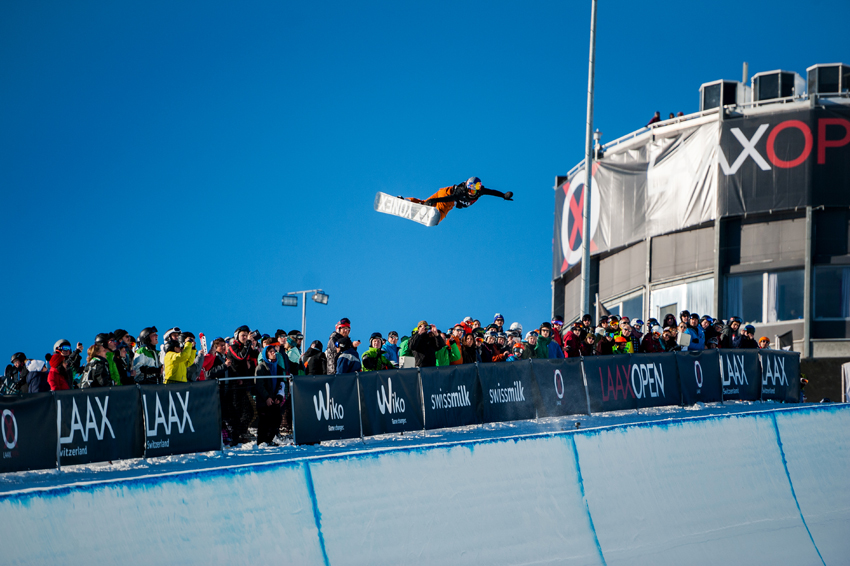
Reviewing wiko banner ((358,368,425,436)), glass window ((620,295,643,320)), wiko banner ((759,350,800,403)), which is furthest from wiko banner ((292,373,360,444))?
glass window ((620,295,643,320))

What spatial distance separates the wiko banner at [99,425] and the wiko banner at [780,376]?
39.9 feet

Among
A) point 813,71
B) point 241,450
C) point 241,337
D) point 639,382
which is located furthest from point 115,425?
point 813,71

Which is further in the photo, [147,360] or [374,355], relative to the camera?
[374,355]

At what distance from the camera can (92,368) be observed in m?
10.8

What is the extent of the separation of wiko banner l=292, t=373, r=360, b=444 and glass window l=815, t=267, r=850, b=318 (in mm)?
19667

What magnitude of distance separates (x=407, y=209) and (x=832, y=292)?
644 inches

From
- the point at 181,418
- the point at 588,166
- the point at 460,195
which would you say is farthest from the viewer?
the point at 588,166

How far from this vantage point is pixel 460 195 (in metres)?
15.7

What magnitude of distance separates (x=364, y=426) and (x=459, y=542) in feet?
16.0

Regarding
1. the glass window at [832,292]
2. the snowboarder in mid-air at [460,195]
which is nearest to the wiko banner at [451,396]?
the snowboarder in mid-air at [460,195]

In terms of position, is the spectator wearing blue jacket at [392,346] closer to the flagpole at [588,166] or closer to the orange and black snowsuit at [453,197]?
the orange and black snowsuit at [453,197]

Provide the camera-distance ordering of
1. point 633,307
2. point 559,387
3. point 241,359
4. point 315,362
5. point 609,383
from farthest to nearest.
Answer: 1. point 633,307
2. point 609,383
3. point 559,387
4. point 315,362
5. point 241,359

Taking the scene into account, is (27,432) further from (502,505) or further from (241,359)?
(502,505)

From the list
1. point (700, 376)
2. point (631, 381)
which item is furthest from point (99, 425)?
point (700, 376)
